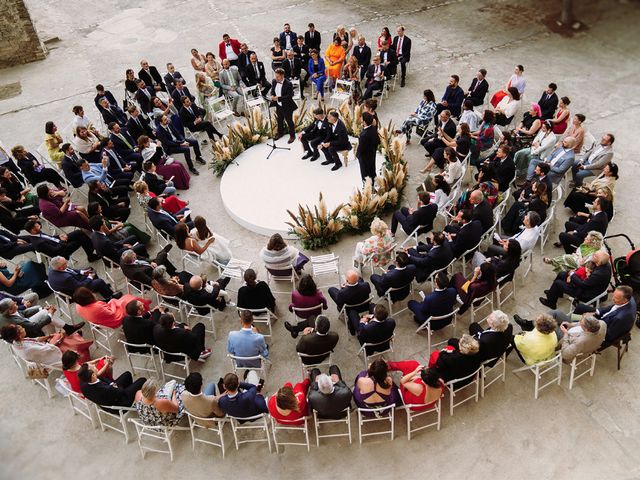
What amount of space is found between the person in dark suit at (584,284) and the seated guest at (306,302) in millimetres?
3049

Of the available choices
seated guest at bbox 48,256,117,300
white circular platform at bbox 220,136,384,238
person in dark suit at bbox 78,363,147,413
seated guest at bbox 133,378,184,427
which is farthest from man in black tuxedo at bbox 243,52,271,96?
seated guest at bbox 133,378,184,427

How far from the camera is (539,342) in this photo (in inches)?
248

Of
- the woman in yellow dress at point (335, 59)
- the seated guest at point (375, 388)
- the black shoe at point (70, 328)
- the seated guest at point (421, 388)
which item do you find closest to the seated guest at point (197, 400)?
the seated guest at point (375, 388)

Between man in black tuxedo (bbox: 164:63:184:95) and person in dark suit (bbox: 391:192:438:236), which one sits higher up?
man in black tuxedo (bbox: 164:63:184:95)

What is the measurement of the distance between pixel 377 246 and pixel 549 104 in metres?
5.22

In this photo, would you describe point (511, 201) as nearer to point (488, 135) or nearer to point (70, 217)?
point (488, 135)

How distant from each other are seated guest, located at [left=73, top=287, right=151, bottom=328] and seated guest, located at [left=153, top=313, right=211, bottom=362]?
0.83 m

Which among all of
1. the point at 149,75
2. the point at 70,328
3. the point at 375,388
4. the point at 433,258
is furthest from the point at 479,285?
the point at 149,75

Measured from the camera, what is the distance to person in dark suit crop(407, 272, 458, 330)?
669 centimetres

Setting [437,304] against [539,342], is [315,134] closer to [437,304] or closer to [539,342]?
[437,304]

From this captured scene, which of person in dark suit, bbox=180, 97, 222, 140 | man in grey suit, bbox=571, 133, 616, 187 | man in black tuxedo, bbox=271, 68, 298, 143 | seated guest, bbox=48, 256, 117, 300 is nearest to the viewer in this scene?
seated guest, bbox=48, 256, 117, 300

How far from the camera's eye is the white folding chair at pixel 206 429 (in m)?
6.07

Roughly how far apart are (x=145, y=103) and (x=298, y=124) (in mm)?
3274

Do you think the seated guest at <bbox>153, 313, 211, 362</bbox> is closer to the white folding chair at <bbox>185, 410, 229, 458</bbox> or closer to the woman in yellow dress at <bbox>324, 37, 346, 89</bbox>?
the white folding chair at <bbox>185, 410, 229, 458</bbox>
